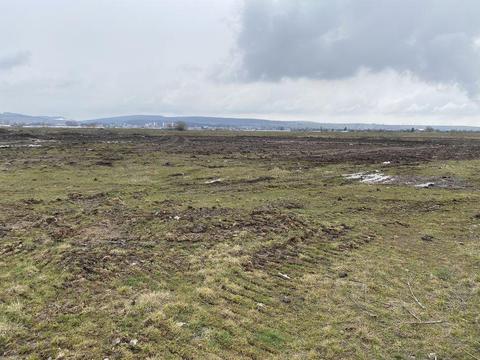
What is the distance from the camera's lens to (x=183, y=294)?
8094 mm

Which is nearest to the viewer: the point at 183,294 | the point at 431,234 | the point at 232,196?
the point at 183,294

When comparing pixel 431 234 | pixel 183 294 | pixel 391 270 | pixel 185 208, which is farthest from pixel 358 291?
pixel 185 208

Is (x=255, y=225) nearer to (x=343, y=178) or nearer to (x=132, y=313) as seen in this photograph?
(x=132, y=313)

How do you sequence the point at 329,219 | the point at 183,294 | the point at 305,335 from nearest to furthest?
the point at 305,335 < the point at 183,294 < the point at 329,219

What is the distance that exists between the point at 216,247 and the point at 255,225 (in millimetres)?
2709

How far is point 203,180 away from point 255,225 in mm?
10977

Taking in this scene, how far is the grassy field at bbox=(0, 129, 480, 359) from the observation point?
6512 millimetres

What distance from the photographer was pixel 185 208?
16.2 metres

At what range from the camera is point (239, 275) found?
30.1 ft

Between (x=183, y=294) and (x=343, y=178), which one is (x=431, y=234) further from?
Result: (x=343, y=178)

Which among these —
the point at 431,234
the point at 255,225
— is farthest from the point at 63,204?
the point at 431,234

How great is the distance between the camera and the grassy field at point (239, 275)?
6.51 m

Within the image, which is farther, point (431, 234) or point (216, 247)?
point (431, 234)

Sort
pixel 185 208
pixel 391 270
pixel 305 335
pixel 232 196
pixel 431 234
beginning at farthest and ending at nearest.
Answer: pixel 232 196
pixel 185 208
pixel 431 234
pixel 391 270
pixel 305 335
